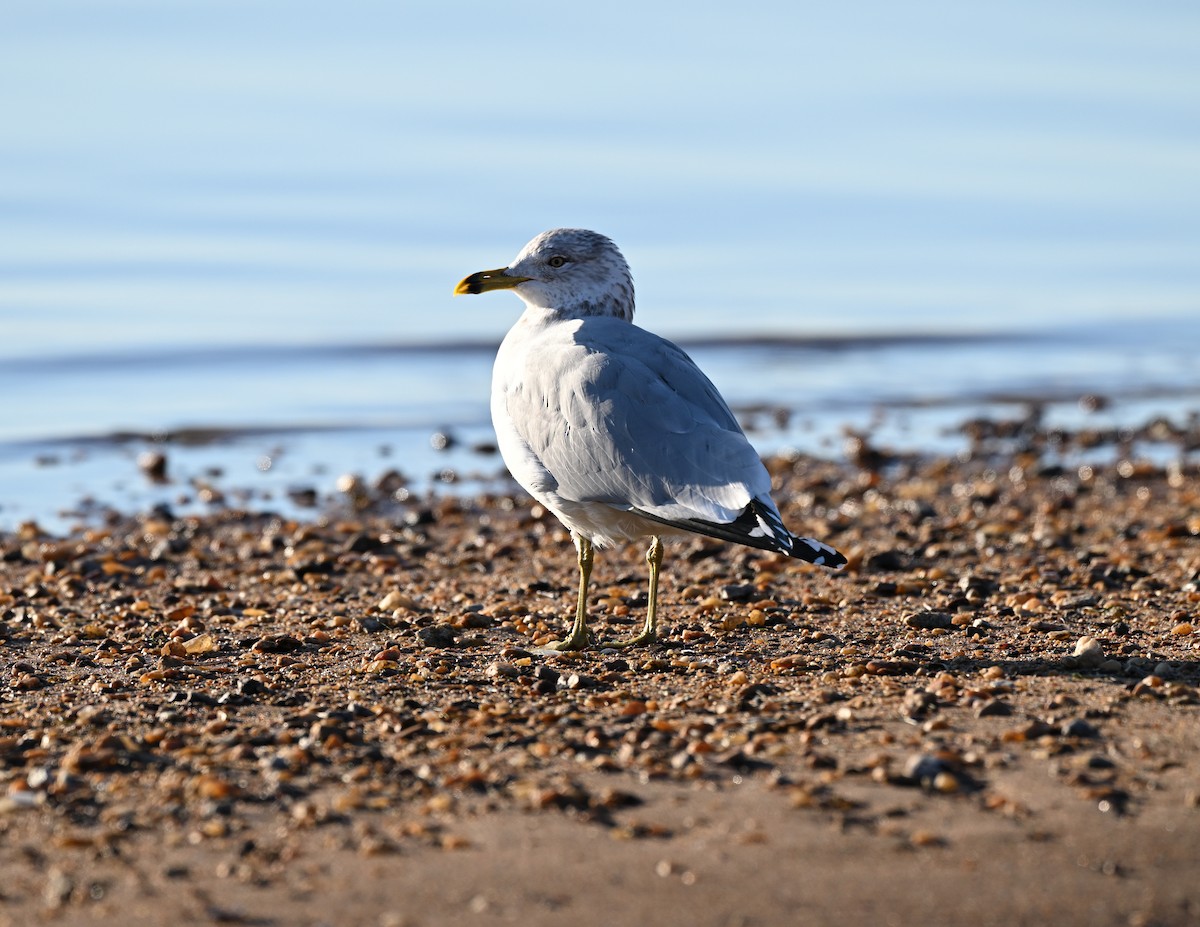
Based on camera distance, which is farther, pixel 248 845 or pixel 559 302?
pixel 559 302

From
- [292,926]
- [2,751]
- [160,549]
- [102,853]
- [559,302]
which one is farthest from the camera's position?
[160,549]

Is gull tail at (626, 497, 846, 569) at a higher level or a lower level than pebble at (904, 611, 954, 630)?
higher

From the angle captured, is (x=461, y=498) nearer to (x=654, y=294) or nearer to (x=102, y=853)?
(x=102, y=853)

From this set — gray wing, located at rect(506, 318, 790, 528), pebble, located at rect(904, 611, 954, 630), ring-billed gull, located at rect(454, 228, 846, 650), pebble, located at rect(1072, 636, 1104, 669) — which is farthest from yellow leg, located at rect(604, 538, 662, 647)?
pebble, located at rect(1072, 636, 1104, 669)

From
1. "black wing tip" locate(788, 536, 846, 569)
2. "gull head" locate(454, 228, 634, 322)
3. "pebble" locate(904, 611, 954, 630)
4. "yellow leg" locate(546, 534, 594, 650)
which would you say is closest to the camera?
"black wing tip" locate(788, 536, 846, 569)

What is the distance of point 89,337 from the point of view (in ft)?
60.3

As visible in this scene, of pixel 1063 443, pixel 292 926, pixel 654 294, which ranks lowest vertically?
pixel 292 926

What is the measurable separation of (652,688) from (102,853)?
2000 millimetres

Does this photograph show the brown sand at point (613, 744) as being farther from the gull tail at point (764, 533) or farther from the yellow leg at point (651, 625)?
the gull tail at point (764, 533)

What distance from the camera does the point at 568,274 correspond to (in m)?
6.58

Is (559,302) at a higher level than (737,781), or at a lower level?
higher

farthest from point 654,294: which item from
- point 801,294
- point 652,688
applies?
point 652,688

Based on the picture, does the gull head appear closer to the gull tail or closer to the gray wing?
the gray wing

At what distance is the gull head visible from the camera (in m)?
6.56
